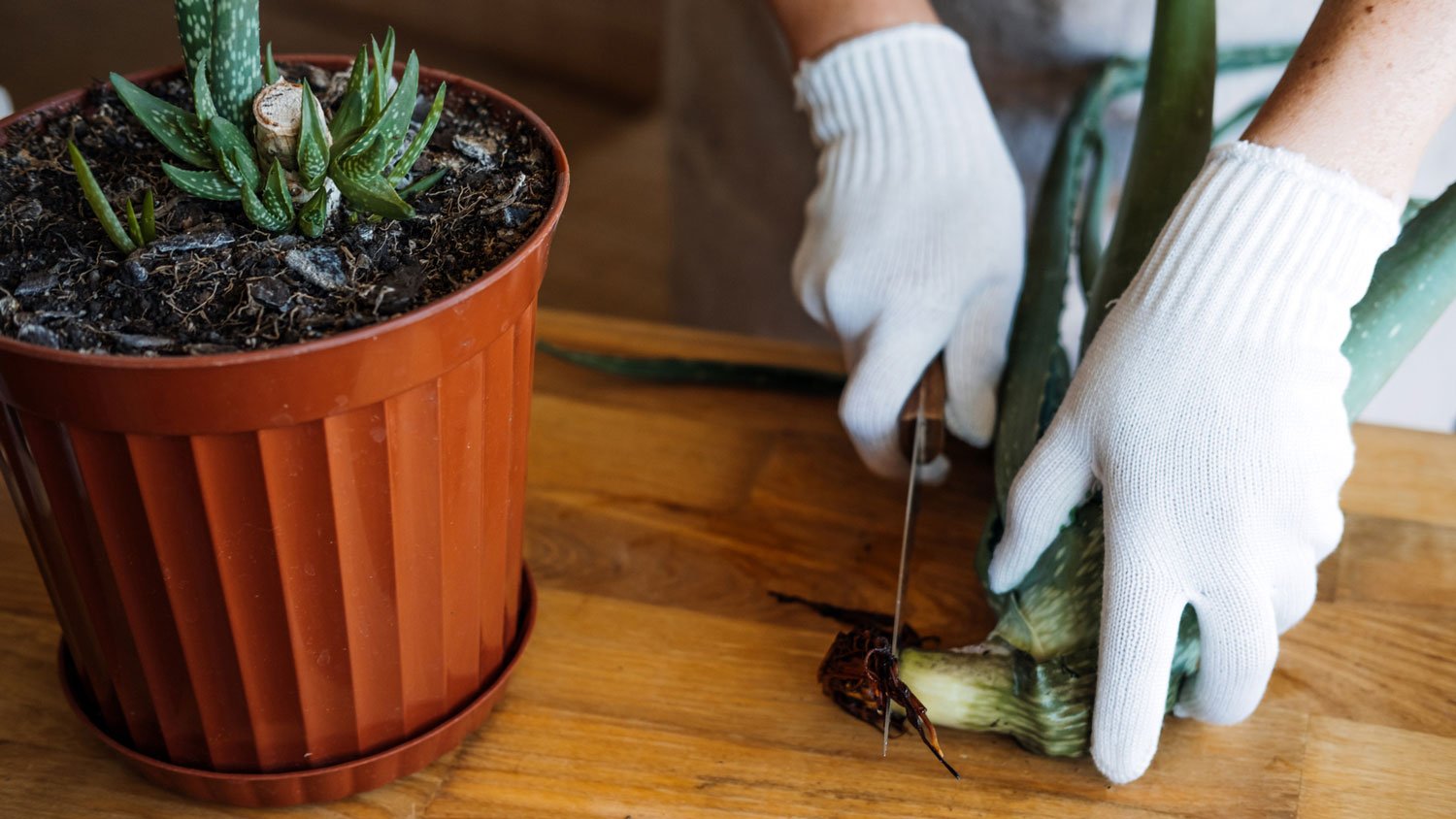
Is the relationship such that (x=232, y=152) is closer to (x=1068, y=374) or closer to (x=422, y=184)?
(x=422, y=184)

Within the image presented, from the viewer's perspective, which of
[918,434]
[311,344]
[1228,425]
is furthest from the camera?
[918,434]

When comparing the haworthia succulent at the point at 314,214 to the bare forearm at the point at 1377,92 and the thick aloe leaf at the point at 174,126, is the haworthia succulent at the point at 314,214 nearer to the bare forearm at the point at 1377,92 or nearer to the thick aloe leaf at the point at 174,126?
the thick aloe leaf at the point at 174,126

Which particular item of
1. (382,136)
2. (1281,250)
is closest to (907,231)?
(1281,250)

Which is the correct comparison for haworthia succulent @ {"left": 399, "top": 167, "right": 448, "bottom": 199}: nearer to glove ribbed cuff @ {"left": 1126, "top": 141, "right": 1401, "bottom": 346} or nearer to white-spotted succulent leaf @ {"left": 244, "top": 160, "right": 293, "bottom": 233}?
white-spotted succulent leaf @ {"left": 244, "top": 160, "right": 293, "bottom": 233}

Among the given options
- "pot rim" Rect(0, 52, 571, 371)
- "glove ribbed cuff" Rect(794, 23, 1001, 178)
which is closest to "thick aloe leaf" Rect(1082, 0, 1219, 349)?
"glove ribbed cuff" Rect(794, 23, 1001, 178)

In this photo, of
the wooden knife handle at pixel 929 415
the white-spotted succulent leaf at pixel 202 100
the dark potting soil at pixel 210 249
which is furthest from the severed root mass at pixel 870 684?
the white-spotted succulent leaf at pixel 202 100
